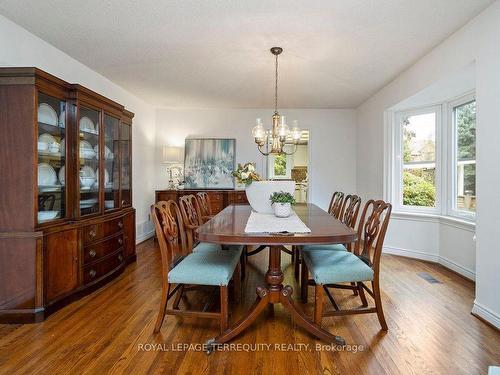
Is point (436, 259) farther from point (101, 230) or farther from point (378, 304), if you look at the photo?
point (101, 230)

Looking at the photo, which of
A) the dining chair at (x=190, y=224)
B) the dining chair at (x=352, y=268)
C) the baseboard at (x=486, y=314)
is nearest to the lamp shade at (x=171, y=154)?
the dining chair at (x=190, y=224)

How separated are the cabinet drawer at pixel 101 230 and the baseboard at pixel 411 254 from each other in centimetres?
362

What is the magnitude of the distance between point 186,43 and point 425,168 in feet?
11.2

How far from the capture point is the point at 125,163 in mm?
3594

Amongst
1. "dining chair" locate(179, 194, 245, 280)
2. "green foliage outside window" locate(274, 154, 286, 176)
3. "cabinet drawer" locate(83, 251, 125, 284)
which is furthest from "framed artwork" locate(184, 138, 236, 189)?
"dining chair" locate(179, 194, 245, 280)

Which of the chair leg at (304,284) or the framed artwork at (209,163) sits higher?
the framed artwork at (209,163)

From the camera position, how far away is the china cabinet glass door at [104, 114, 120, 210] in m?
3.13

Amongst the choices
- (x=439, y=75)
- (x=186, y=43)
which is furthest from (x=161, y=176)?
(x=439, y=75)

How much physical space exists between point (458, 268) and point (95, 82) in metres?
4.90

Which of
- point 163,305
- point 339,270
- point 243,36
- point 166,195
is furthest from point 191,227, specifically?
point 166,195

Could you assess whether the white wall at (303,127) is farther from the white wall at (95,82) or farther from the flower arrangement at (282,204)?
the flower arrangement at (282,204)

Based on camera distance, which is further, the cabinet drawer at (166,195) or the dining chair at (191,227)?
the cabinet drawer at (166,195)

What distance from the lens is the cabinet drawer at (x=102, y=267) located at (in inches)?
107

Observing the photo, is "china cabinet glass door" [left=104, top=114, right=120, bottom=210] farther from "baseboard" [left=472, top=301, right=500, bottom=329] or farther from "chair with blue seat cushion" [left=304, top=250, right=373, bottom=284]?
"baseboard" [left=472, top=301, right=500, bottom=329]
